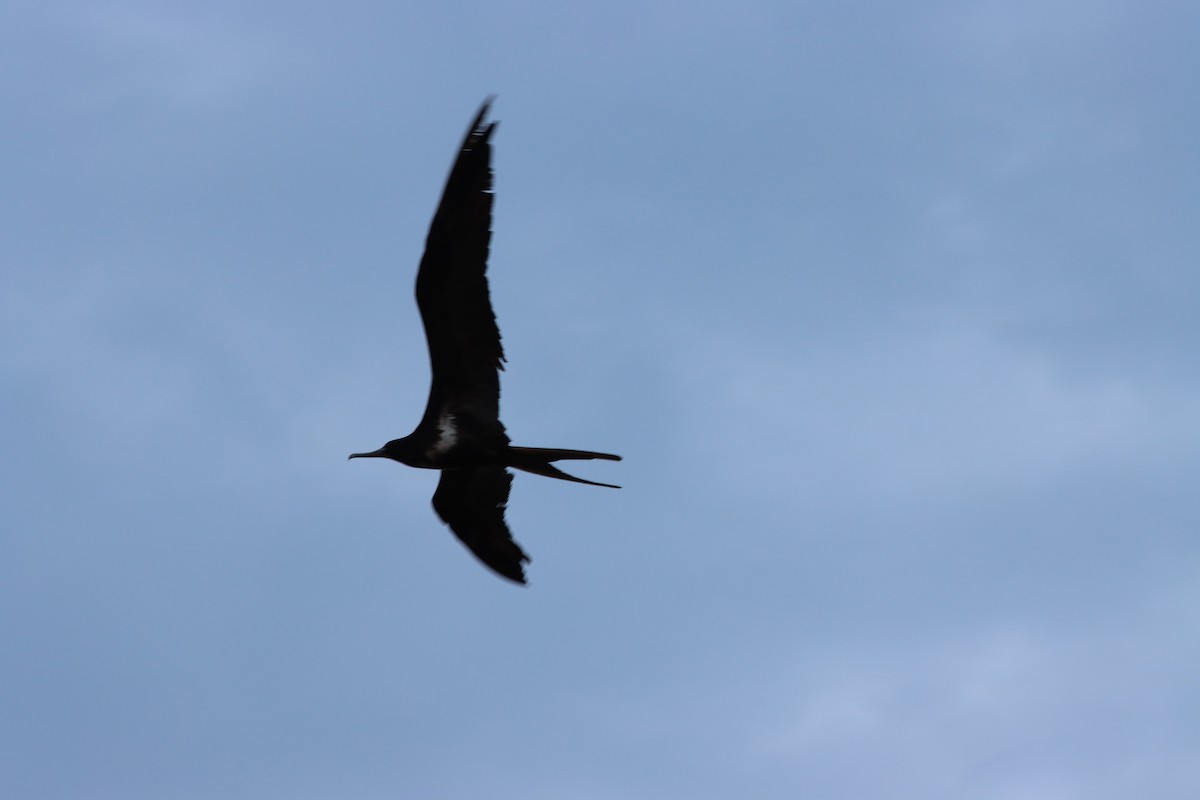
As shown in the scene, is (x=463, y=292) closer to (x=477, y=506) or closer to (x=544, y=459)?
(x=544, y=459)

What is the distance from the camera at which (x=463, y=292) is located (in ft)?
40.2

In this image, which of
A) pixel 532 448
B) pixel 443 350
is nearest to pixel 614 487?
pixel 532 448

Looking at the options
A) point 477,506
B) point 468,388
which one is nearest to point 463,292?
point 468,388

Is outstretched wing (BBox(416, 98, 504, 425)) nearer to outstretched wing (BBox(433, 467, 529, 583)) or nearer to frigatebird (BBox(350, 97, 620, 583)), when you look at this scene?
frigatebird (BBox(350, 97, 620, 583))

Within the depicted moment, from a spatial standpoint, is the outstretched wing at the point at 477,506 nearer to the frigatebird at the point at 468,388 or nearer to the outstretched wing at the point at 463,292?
the frigatebird at the point at 468,388

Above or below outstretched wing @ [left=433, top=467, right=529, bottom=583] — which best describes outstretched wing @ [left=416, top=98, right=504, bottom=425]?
above

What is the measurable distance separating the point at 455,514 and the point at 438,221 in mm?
3453

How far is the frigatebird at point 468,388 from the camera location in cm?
1167

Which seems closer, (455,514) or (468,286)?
(468,286)

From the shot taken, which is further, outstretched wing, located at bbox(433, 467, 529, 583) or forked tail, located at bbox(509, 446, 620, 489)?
outstretched wing, located at bbox(433, 467, 529, 583)

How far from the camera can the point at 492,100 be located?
11266 mm

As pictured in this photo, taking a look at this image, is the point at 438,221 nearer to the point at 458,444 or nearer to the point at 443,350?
the point at 443,350

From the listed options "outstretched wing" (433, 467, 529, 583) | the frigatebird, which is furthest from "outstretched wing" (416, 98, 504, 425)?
"outstretched wing" (433, 467, 529, 583)

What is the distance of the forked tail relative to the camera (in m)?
12.4
